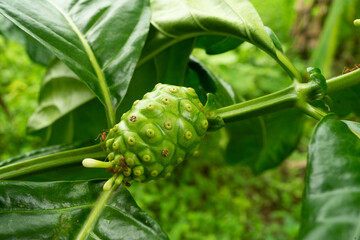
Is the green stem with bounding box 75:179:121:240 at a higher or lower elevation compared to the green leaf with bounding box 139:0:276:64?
lower

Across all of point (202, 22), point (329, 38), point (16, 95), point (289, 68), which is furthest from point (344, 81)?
point (16, 95)

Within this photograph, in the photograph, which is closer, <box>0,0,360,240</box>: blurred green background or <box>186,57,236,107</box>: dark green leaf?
<box>186,57,236,107</box>: dark green leaf

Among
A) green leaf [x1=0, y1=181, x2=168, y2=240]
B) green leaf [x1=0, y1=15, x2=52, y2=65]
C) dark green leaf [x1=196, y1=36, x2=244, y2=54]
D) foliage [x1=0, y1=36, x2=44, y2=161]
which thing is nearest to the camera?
green leaf [x1=0, y1=181, x2=168, y2=240]

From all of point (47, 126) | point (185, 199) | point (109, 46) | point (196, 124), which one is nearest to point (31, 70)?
point (185, 199)

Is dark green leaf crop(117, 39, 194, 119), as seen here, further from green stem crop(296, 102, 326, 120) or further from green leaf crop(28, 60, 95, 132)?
green stem crop(296, 102, 326, 120)

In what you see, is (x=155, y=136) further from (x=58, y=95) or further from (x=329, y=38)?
(x=329, y=38)

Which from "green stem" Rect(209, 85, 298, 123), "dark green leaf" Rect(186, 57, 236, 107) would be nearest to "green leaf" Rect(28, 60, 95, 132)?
"dark green leaf" Rect(186, 57, 236, 107)

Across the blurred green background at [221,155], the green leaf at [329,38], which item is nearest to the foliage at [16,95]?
the blurred green background at [221,155]
